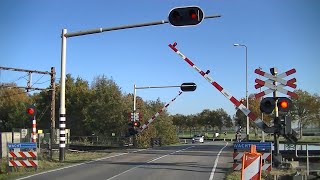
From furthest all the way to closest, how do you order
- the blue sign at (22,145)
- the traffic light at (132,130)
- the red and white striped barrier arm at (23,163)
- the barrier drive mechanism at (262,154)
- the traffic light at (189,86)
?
1. the traffic light at (132,130)
2. the traffic light at (189,86)
3. the blue sign at (22,145)
4. the red and white striped barrier arm at (23,163)
5. the barrier drive mechanism at (262,154)

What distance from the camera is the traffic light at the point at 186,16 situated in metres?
16.2

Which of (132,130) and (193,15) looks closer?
(193,15)

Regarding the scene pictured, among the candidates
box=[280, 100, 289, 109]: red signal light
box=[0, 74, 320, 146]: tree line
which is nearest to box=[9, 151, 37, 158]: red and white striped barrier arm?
box=[280, 100, 289, 109]: red signal light

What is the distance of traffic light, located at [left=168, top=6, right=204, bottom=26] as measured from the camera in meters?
16.2

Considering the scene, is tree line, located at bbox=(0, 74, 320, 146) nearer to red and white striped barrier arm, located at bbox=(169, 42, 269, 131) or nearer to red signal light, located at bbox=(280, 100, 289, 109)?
red and white striped barrier arm, located at bbox=(169, 42, 269, 131)

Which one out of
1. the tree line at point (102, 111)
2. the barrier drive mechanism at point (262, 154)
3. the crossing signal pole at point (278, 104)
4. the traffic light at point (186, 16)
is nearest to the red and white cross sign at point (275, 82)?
the crossing signal pole at point (278, 104)

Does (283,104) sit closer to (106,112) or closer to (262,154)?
(262,154)

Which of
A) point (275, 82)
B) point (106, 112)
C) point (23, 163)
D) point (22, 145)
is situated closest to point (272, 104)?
point (275, 82)

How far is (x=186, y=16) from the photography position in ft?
53.6

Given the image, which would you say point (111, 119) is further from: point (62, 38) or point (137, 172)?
point (137, 172)

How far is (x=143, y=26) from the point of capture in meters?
19.1

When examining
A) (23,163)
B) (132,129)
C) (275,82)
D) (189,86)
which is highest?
(189,86)

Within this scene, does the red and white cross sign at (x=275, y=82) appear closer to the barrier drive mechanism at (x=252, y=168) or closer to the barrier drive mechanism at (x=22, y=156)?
the barrier drive mechanism at (x=252, y=168)

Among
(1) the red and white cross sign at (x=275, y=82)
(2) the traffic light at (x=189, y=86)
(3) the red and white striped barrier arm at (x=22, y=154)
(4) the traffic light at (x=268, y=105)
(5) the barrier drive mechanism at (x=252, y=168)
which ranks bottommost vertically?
(3) the red and white striped barrier arm at (x=22, y=154)
